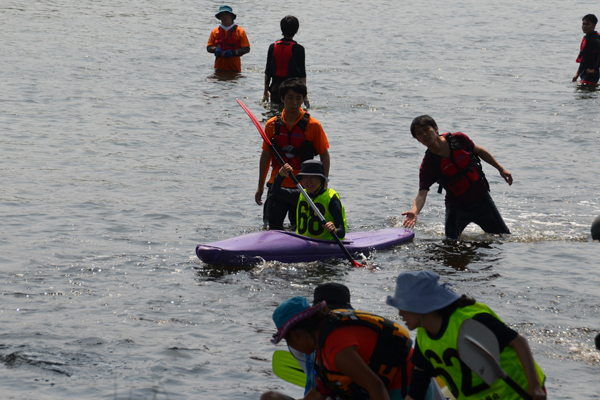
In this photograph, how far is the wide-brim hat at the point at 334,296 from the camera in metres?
3.75

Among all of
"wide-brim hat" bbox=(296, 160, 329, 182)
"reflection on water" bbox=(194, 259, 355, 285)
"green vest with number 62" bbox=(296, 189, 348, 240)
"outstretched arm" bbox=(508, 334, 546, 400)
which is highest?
"wide-brim hat" bbox=(296, 160, 329, 182)

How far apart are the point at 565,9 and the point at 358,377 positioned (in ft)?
112

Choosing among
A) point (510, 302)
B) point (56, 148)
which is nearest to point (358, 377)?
point (510, 302)

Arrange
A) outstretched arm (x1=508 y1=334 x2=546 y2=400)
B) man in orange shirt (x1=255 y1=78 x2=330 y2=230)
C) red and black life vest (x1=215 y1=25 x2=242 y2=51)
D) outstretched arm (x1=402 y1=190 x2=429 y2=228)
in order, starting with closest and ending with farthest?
outstretched arm (x1=508 y1=334 x2=546 y2=400) < outstretched arm (x1=402 y1=190 x2=429 y2=228) < man in orange shirt (x1=255 y1=78 x2=330 y2=230) < red and black life vest (x1=215 y1=25 x2=242 y2=51)

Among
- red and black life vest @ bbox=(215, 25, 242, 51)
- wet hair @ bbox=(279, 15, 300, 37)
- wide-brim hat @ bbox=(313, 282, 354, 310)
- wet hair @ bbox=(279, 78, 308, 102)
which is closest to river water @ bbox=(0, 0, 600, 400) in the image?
red and black life vest @ bbox=(215, 25, 242, 51)

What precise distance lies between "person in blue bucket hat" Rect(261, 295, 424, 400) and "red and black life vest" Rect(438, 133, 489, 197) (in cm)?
372

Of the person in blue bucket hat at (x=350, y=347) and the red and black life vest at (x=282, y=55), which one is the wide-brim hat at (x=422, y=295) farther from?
the red and black life vest at (x=282, y=55)

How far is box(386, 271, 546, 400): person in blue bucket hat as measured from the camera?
3164 millimetres

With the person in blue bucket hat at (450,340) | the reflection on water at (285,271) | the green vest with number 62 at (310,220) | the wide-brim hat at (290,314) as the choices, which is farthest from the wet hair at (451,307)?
the green vest with number 62 at (310,220)

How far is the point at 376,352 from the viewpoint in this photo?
3.50 metres

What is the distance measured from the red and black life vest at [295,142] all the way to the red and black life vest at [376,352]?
384 centimetres

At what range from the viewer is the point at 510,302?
6.50 meters

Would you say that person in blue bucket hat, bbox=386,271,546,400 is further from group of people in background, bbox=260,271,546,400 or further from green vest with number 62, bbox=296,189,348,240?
green vest with number 62, bbox=296,189,348,240

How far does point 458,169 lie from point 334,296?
3660mm
